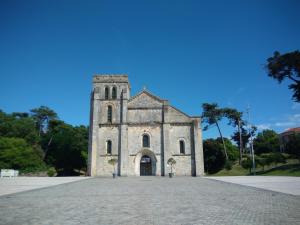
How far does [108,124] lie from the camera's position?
3581cm

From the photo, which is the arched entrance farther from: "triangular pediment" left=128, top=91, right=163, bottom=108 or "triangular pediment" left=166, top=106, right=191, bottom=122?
"triangular pediment" left=128, top=91, right=163, bottom=108

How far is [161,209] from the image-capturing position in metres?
7.58

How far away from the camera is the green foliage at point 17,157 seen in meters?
40.3

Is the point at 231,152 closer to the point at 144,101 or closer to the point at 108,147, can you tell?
the point at 144,101

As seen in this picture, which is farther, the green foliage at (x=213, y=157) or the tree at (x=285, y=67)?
the green foliage at (x=213, y=157)

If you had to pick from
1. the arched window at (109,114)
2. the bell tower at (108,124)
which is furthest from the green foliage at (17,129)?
the arched window at (109,114)

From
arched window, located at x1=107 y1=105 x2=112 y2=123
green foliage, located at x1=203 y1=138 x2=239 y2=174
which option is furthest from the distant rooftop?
green foliage, located at x1=203 y1=138 x2=239 y2=174

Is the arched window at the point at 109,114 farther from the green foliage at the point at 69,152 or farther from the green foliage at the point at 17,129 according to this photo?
the green foliage at the point at 17,129

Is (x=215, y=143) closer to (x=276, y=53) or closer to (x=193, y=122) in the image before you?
(x=193, y=122)

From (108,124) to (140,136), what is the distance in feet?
16.5

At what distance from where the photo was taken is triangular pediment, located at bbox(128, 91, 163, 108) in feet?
122

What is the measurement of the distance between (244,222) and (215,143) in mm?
50959

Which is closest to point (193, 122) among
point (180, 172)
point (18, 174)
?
point (180, 172)

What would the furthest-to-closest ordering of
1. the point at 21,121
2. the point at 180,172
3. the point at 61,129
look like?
the point at 61,129 < the point at 21,121 < the point at 180,172
